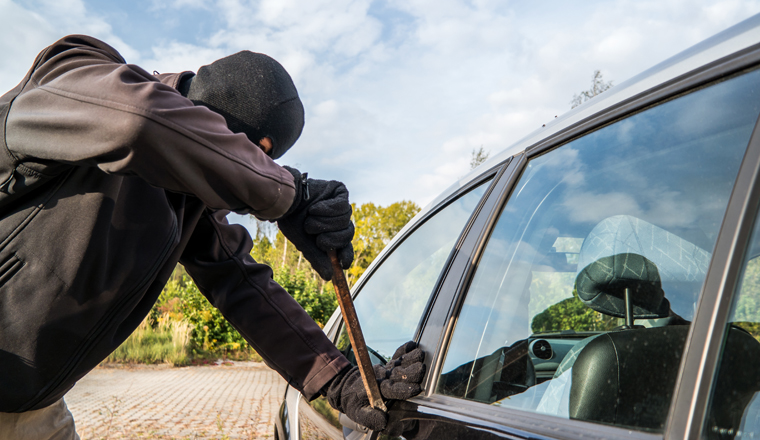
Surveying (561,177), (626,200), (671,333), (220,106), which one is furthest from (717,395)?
(220,106)

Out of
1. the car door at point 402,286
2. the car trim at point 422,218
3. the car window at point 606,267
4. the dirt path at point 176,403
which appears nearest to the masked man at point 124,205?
the car door at point 402,286

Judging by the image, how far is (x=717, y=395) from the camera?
2.06 ft

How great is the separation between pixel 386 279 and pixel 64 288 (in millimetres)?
1168

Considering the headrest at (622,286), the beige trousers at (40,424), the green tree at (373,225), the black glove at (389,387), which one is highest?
the green tree at (373,225)

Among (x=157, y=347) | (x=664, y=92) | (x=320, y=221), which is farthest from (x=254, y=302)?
(x=157, y=347)

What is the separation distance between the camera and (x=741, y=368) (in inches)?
24.9

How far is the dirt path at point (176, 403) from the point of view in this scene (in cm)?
548

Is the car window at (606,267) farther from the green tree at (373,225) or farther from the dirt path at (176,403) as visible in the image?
the green tree at (373,225)

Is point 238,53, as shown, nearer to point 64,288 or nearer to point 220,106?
point 220,106

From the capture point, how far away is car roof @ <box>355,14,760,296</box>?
30.2 inches

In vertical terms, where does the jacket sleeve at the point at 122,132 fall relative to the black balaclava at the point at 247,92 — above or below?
below

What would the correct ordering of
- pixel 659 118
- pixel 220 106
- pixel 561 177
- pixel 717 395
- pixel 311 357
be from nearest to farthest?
pixel 717 395
pixel 659 118
pixel 561 177
pixel 220 106
pixel 311 357

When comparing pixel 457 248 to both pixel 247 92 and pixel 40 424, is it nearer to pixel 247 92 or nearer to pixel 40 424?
pixel 247 92

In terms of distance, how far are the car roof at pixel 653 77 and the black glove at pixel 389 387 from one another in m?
0.62
